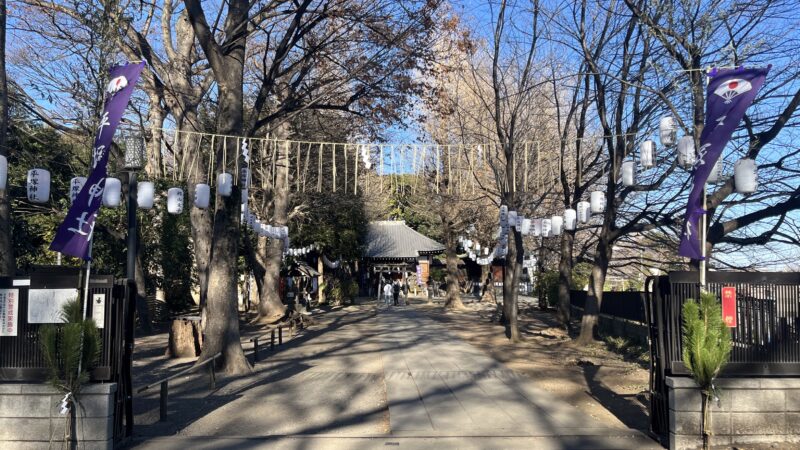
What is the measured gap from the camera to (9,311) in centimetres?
767

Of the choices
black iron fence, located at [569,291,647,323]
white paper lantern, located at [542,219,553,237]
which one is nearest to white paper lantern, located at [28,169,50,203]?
black iron fence, located at [569,291,647,323]

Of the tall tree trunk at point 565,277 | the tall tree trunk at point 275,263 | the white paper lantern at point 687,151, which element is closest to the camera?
→ the white paper lantern at point 687,151

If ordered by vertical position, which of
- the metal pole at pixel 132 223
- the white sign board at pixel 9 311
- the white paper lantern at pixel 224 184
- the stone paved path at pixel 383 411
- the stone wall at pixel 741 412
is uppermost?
the white paper lantern at pixel 224 184

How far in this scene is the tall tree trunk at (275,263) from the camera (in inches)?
1101

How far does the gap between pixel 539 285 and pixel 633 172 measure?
2389 cm

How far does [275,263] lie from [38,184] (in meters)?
18.1

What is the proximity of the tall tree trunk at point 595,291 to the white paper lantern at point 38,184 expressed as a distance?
46.9 ft

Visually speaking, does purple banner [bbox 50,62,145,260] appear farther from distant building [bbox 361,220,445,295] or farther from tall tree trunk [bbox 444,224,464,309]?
distant building [bbox 361,220,445,295]

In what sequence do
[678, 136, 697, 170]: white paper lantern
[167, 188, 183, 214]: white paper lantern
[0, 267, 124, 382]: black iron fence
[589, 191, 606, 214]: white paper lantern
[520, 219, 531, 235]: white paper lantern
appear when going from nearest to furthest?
1. [0, 267, 124, 382]: black iron fence
2. [678, 136, 697, 170]: white paper lantern
3. [167, 188, 183, 214]: white paper lantern
4. [589, 191, 606, 214]: white paper lantern
5. [520, 219, 531, 235]: white paper lantern

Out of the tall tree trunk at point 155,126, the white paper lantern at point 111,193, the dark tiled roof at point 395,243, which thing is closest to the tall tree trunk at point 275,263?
the tall tree trunk at point 155,126

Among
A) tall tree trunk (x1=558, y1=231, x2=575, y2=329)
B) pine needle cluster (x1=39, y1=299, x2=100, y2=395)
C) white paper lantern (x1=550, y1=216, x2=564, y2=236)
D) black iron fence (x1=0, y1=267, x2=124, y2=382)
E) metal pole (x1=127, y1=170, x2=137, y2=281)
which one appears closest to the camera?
pine needle cluster (x1=39, y1=299, x2=100, y2=395)

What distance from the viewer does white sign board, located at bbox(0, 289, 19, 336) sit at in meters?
7.63

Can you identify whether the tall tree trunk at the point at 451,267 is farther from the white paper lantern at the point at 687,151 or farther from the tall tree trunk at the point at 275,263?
the white paper lantern at the point at 687,151

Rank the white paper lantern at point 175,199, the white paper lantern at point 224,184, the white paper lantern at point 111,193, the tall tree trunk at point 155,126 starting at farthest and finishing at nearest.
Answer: the tall tree trunk at point 155,126
the white paper lantern at point 175,199
the white paper lantern at point 224,184
the white paper lantern at point 111,193
